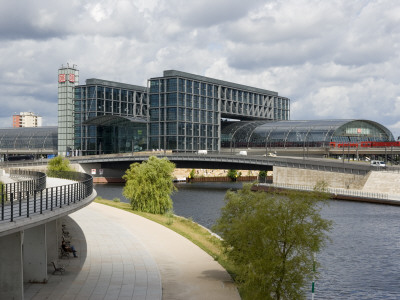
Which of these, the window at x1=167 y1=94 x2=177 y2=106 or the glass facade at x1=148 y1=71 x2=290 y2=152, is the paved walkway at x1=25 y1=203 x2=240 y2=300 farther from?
the window at x1=167 y1=94 x2=177 y2=106

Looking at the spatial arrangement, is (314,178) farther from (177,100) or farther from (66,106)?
(66,106)

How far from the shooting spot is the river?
34284 mm

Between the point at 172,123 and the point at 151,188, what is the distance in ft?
315

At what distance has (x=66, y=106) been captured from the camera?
177625 mm

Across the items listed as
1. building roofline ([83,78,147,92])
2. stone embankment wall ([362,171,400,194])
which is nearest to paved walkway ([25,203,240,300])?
stone embankment wall ([362,171,400,194])

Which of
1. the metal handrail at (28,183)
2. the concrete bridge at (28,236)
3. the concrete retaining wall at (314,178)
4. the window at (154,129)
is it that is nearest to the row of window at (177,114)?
the window at (154,129)

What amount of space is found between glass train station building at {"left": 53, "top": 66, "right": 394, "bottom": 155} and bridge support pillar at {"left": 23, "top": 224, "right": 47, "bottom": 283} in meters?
128

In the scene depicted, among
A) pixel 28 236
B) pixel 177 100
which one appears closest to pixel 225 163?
pixel 177 100

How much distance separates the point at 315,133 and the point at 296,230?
501ft

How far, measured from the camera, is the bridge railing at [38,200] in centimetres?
2289

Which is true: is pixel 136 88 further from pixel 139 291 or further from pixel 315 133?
pixel 139 291

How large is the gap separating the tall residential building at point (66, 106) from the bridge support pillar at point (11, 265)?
6189 inches

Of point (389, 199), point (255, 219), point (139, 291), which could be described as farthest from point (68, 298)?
point (389, 199)

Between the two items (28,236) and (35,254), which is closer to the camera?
(35,254)
